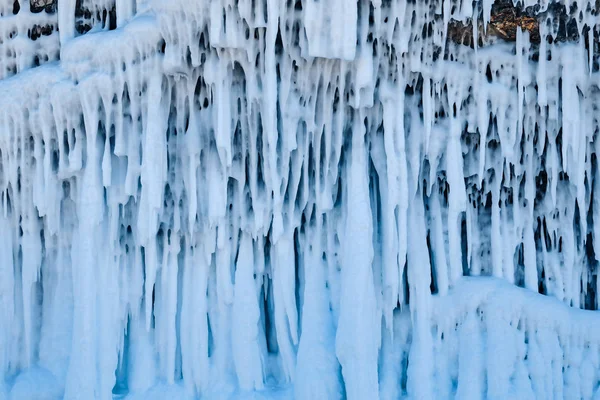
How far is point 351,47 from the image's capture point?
1071cm

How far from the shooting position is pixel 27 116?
12141mm

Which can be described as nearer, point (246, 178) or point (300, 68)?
point (300, 68)

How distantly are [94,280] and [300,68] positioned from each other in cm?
441

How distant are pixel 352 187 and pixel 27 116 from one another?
5051 mm

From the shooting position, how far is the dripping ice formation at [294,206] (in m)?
11.5

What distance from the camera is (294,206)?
39.7 feet

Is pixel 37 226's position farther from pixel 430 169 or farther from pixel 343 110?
pixel 430 169

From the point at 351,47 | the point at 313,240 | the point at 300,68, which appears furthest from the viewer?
the point at 313,240

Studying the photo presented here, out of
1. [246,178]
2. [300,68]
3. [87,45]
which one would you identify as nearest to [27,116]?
[87,45]

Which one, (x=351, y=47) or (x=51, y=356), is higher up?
(x=351, y=47)

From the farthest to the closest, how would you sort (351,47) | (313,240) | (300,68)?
(313,240) → (300,68) → (351,47)

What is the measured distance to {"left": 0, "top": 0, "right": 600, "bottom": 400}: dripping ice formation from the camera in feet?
37.7

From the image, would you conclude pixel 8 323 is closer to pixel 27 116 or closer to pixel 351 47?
pixel 27 116

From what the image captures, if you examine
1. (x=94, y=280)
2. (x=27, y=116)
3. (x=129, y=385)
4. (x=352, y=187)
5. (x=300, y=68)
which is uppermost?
(x=300, y=68)
